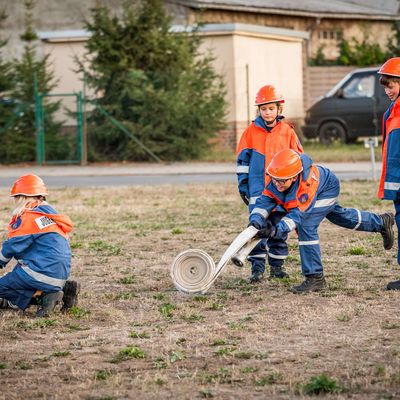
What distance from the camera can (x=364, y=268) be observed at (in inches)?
421

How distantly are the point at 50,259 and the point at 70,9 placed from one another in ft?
97.4

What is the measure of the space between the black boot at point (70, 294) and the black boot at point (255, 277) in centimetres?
187

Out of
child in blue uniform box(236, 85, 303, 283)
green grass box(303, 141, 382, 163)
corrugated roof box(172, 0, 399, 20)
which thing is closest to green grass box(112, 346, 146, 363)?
child in blue uniform box(236, 85, 303, 283)

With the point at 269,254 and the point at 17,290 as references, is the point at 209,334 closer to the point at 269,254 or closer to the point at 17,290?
the point at 17,290

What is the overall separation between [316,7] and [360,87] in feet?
41.5

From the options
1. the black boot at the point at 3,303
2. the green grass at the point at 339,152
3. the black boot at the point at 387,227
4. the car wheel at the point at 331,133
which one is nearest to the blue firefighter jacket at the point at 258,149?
the black boot at the point at 387,227

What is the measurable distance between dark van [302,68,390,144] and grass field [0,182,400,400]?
16.9 metres

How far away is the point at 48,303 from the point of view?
8.81m

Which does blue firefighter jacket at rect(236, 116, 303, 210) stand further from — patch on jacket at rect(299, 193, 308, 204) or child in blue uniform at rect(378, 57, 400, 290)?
child in blue uniform at rect(378, 57, 400, 290)

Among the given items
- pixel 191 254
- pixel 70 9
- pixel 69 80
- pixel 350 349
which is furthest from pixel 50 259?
pixel 70 9

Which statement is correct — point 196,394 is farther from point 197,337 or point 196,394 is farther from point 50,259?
point 50,259

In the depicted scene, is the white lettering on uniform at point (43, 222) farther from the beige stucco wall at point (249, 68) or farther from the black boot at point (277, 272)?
the beige stucco wall at point (249, 68)

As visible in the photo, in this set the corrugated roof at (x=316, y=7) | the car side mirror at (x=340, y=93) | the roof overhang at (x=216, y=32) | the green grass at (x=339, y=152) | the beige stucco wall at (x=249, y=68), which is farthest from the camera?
the corrugated roof at (x=316, y=7)

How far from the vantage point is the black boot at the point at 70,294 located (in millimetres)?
8891
